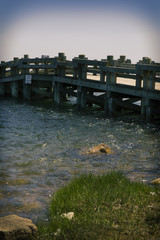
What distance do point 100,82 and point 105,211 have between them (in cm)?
1232

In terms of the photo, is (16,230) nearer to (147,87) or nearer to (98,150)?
(98,150)

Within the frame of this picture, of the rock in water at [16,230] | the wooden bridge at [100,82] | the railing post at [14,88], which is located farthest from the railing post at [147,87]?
the railing post at [14,88]

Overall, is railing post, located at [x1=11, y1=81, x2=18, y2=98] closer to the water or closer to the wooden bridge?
the wooden bridge

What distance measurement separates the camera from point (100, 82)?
1742 cm

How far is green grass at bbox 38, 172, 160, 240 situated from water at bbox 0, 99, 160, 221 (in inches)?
23.4

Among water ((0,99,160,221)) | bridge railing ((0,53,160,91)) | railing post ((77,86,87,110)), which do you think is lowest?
water ((0,99,160,221))

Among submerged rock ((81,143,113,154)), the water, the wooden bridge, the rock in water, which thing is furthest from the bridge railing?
the rock in water

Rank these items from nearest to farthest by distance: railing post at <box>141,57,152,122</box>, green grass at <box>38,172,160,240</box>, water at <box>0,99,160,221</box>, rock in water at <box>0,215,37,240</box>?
rock in water at <box>0,215,37,240</box>, green grass at <box>38,172,160,240</box>, water at <box>0,99,160,221</box>, railing post at <box>141,57,152,122</box>

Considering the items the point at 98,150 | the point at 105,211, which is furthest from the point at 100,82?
the point at 105,211

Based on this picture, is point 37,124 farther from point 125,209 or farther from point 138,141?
point 125,209

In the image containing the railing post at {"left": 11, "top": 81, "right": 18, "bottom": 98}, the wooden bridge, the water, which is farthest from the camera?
the railing post at {"left": 11, "top": 81, "right": 18, "bottom": 98}

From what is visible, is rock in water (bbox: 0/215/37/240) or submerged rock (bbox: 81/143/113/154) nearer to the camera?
rock in water (bbox: 0/215/37/240)

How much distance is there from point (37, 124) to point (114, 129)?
3414 mm

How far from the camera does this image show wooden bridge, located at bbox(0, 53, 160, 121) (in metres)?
14.8
